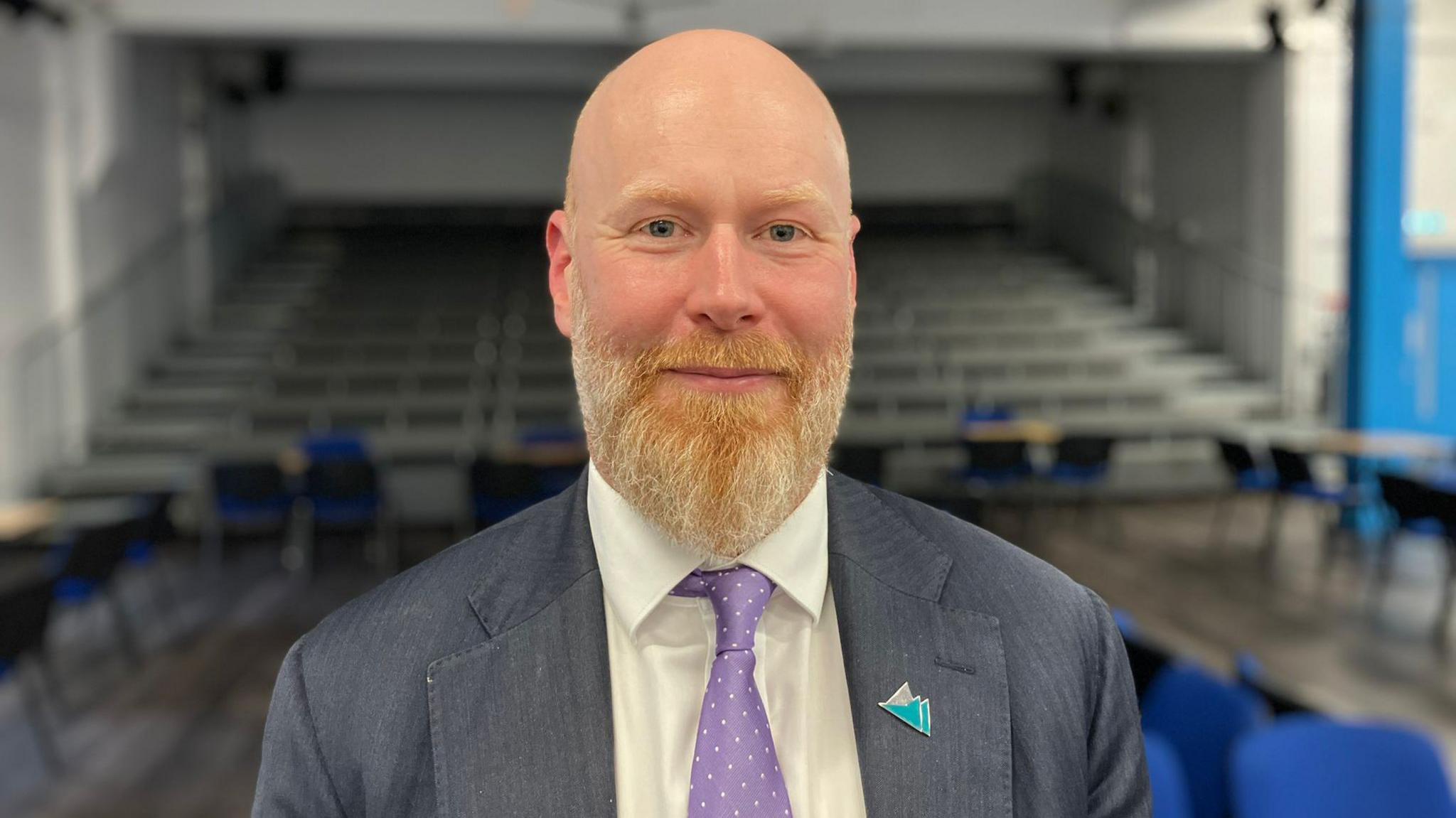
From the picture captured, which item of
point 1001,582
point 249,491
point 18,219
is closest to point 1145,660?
point 1001,582

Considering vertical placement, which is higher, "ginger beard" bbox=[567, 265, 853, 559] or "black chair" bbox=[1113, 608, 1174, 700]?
"ginger beard" bbox=[567, 265, 853, 559]

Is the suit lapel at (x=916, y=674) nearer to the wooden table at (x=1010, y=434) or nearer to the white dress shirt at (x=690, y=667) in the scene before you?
the white dress shirt at (x=690, y=667)

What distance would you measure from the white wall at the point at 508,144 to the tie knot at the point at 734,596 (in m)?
15.3

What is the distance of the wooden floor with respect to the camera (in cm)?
447

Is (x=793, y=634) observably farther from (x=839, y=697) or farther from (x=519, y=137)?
(x=519, y=137)

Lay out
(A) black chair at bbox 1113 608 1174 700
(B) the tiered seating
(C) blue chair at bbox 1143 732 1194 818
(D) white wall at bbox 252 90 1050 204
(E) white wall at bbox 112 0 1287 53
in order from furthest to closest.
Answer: (D) white wall at bbox 252 90 1050 204 < (B) the tiered seating < (E) white wall at bbox 112 0 1287 53 < (A) black chair at bbox 1113 608 1174 700 < (C) blue chair at bbox 1143 732 1194 818

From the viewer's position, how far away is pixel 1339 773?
2580 mm

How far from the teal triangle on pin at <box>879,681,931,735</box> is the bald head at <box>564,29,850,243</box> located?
42 cm

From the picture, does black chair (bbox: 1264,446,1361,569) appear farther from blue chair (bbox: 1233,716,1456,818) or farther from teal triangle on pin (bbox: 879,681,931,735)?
teal triangle on pin (bbox: 879,681,931,735)

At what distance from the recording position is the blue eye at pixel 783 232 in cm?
94

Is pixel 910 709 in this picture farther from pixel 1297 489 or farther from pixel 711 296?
pixel 1297 489

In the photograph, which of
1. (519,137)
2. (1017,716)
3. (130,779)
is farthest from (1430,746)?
(519,137)

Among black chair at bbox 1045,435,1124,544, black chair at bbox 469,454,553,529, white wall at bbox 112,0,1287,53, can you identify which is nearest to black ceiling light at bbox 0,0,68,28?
white wall at bbox 112,0,1287,53

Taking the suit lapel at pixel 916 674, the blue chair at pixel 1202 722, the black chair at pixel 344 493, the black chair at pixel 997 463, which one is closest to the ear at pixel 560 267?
the suit lapel at pixel 916 674
